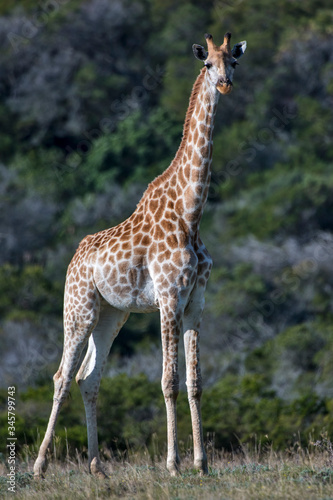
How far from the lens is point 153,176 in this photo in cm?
3425

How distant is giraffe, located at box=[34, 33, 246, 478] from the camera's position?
26.4 ft

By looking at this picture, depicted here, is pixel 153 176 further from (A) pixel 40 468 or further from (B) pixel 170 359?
(B) pixel 170 359

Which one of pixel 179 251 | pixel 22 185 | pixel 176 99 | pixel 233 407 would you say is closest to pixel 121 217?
pixel 22 185

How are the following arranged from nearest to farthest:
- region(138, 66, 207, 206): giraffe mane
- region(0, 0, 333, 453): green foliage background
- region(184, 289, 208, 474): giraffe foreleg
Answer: region(184, 289, 208, 474): giraffe foreleg
region(138, 66, 207, 206): giraffe mane
region(0, 0, 333, 453): green foliage background

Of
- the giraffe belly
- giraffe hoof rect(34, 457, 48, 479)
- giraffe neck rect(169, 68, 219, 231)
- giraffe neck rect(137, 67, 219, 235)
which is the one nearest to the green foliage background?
giraffe hoof rect(34, 457, 48, 479)

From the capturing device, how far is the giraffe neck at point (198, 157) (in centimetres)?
834

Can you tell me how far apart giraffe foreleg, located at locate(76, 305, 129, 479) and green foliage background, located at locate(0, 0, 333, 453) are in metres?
1.96

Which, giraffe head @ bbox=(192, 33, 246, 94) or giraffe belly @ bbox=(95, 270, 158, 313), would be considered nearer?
giraffe head @ bbox=(192, 33, 246, 94)

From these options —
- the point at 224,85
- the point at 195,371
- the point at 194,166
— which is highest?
the point at 224,85

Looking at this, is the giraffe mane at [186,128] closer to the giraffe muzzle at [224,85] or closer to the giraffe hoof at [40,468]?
the giraffe muzzle at [224,85]

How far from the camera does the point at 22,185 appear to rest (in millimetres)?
36375

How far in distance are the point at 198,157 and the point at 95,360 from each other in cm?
241

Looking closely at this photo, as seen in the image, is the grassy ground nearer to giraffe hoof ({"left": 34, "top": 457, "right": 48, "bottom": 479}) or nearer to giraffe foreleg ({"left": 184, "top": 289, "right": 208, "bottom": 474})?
giraffe hoof ({"left": 34, "top": 457, "right": 48, "bottom": 479})

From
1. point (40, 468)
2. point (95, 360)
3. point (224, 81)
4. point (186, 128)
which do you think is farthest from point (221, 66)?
point (40, 468)
